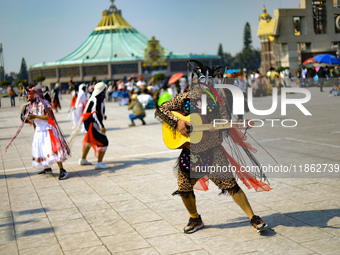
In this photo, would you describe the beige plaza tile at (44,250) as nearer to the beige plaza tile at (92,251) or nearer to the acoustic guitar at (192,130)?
the beige plaza tile at (92,251)

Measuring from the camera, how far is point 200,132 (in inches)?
190

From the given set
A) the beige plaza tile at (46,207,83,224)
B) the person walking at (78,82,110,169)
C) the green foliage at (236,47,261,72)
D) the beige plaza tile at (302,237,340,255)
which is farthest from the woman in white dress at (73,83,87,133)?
the green foliage at (236,47,261,72)

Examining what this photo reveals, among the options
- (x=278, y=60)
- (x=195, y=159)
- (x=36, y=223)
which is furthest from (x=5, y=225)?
(x=278, y=60)

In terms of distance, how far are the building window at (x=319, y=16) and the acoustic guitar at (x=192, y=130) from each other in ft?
150

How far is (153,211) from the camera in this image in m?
5.93

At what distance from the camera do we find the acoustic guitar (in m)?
4.76

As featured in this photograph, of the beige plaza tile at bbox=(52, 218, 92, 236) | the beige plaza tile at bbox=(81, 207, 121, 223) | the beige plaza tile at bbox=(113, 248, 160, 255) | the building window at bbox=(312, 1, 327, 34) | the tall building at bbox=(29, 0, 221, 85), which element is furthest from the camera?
the tall building at bbox=(29, 0, 221, 85)

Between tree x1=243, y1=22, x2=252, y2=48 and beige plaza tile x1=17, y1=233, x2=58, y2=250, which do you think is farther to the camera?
tree x1=243, y1=22, x2=252, y2=48

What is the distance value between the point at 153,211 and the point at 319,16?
4597cm

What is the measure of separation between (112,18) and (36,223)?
107530 mm

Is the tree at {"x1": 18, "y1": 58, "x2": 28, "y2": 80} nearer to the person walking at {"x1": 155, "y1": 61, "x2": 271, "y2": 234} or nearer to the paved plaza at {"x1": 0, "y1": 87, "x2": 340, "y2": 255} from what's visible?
the paved plaza at {"x1": 0, "y1": 87, "x2": 340, "y2": 255}

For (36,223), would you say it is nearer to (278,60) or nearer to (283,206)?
(283,206)

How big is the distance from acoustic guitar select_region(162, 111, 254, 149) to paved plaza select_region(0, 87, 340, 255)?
1022mm

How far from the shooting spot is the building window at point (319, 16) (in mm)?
46875
